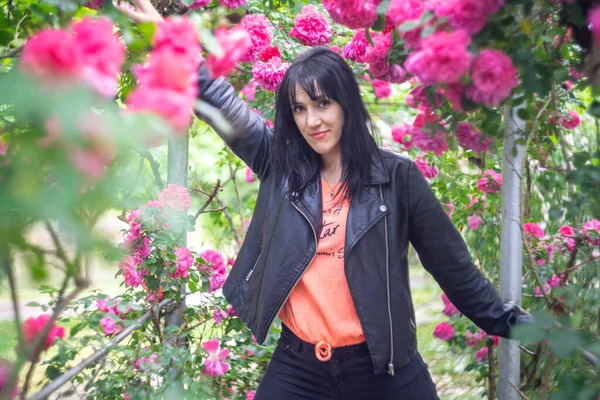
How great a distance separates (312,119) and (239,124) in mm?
233

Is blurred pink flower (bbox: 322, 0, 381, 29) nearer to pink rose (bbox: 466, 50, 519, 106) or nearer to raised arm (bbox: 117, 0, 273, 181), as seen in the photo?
pink rose (bbox: 466, 50, 519, 106)

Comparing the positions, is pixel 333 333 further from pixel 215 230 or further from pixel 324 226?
pixel 215 230

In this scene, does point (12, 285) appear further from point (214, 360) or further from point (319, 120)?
point (214, 360)

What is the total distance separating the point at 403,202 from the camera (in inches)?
79.0

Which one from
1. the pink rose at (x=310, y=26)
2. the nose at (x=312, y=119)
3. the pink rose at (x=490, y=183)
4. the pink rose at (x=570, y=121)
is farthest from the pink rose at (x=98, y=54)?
the pink rose at (x=490, y=183)

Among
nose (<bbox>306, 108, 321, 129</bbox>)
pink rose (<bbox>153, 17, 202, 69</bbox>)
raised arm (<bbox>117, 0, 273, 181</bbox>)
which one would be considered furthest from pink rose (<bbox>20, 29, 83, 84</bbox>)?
nose (<bbox>306, 108, 321, 129</bbox>)

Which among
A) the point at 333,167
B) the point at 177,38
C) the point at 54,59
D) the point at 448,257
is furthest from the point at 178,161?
the point at 54,59

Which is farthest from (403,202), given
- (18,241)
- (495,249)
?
(495,249)

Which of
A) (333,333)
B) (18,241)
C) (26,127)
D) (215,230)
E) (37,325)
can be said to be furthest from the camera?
(215,230)

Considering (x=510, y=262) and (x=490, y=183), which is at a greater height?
(x=490, y=183)

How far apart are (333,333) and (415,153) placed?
192 centimetres

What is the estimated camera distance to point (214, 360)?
236 centimetres

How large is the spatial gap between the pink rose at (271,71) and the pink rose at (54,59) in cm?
172

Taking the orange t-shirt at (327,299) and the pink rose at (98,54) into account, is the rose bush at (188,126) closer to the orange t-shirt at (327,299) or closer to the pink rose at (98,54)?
the pink rose at (98,54)
